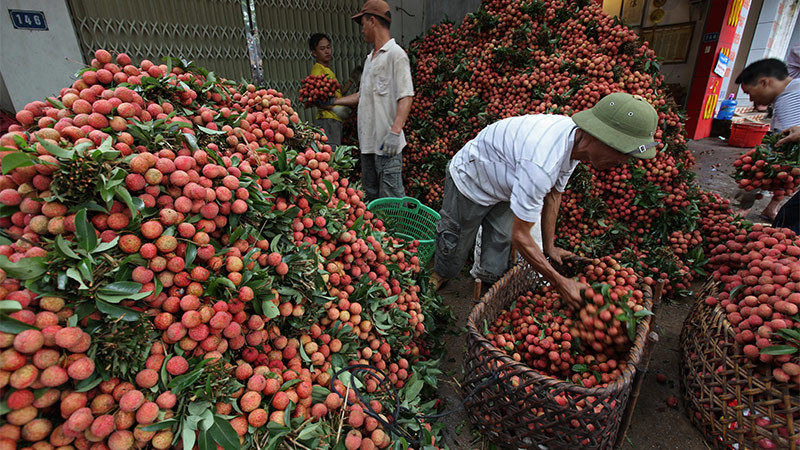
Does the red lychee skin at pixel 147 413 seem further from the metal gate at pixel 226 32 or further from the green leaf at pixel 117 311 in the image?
the metal gate at pixel 226 32

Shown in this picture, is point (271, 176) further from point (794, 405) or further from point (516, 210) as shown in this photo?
point (794, 405)

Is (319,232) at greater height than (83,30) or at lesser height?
lesser

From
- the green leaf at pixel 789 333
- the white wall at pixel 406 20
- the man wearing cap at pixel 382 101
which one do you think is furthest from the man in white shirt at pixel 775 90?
the white wall at pixel 406 20

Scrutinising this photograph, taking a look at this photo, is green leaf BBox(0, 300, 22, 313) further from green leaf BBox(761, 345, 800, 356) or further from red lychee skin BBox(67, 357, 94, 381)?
green leaf BBox(761, 345, 800, 356)

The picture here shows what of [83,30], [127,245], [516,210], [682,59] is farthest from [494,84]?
[682,59]

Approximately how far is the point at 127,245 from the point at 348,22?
4921mm

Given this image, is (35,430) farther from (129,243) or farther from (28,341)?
(129,243)

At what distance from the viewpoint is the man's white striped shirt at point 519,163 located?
1775 mm

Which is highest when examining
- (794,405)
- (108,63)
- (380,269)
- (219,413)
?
(108,63)

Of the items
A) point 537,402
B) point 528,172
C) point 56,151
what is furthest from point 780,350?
point 56,151

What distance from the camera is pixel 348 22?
4.95 meters

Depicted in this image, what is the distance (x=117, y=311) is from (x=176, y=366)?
0.65 ft

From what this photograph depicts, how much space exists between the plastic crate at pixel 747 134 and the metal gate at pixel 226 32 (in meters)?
7.56

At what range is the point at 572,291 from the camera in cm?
175
